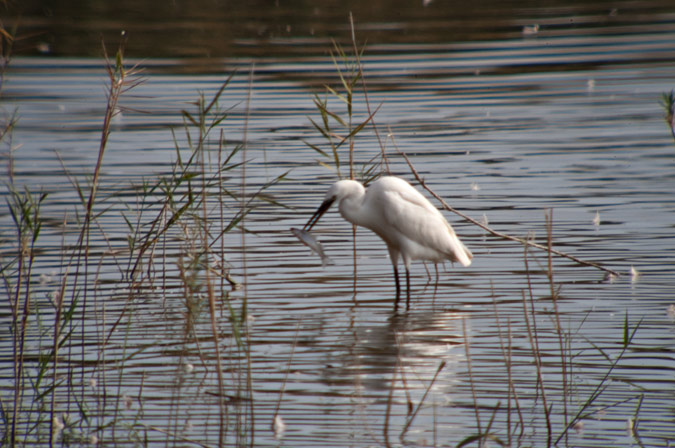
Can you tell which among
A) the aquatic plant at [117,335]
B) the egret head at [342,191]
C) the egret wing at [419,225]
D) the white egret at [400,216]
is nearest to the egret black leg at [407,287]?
the white egret at [400,216]

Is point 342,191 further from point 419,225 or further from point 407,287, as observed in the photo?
point 407,287

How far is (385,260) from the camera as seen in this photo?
8.71 meters

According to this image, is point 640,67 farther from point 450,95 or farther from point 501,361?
point 501,361

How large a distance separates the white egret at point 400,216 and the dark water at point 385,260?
29 centimetres

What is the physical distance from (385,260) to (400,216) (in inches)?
46.2

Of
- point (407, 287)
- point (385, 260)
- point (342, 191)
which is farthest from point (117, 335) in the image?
point (385, 260)

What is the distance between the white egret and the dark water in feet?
0.97

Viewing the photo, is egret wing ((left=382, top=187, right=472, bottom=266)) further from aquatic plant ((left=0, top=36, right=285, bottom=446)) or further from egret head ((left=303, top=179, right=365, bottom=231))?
aquatic plant ((left=0, top=36, right=285, bottom=446))

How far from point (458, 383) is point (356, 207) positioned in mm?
2286

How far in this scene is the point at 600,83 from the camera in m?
16.6

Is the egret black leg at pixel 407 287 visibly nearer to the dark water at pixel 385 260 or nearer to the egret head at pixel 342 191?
the dark water at pixel 385 260

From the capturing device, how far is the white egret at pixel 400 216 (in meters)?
7.55

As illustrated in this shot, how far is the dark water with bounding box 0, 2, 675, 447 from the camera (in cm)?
512

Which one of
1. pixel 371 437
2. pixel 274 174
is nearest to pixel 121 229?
pixel 274 174
